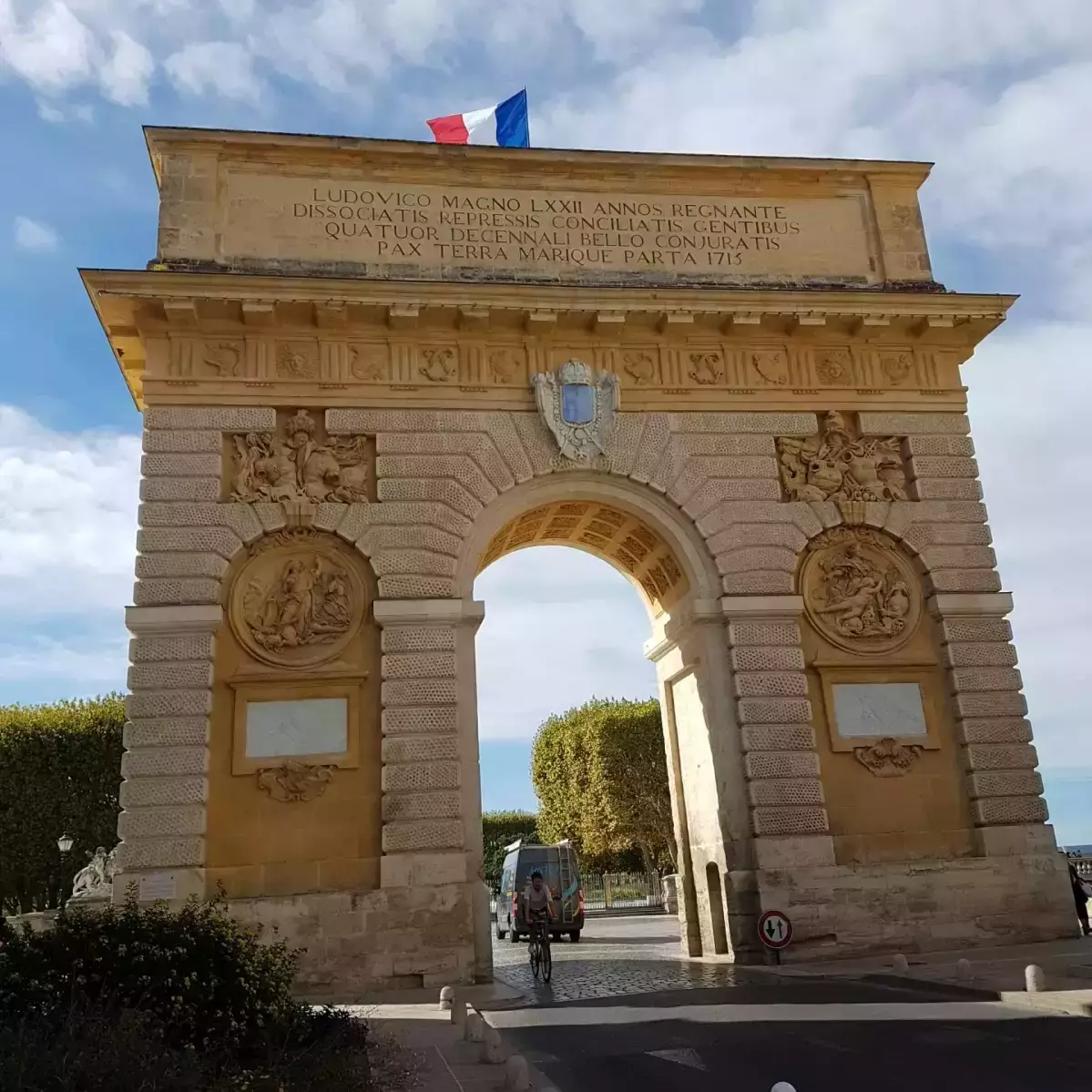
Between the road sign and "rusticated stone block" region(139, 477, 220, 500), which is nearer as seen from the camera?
the road sign

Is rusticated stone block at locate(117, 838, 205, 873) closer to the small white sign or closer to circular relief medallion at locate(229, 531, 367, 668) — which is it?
the small white sign

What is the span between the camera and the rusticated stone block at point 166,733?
13.7m

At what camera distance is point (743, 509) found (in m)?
16.1

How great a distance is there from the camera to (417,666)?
1455 centimetres

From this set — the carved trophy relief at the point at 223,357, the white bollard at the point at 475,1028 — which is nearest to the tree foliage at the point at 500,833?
the carved trophy relief at the point at 223,357

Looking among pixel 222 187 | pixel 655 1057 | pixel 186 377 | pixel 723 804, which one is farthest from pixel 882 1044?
pixel 222 187

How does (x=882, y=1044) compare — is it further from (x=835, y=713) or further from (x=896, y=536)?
(x=896, y=536)

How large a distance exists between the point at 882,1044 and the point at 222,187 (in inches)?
580

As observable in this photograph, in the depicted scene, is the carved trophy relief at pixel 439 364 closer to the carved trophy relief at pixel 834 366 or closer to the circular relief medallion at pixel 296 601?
the circular relief medallion at pixel 296 601

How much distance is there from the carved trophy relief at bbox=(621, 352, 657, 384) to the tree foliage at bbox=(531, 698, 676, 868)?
83.8 feet

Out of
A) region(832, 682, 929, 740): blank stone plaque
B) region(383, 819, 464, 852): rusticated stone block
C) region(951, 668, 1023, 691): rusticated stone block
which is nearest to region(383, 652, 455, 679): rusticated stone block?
region(383, 819, 464, 852): rusticated stone block

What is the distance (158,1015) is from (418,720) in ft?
25.1

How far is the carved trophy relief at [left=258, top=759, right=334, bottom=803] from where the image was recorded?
1396cm

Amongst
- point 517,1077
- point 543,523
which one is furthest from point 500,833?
point 517,1077
